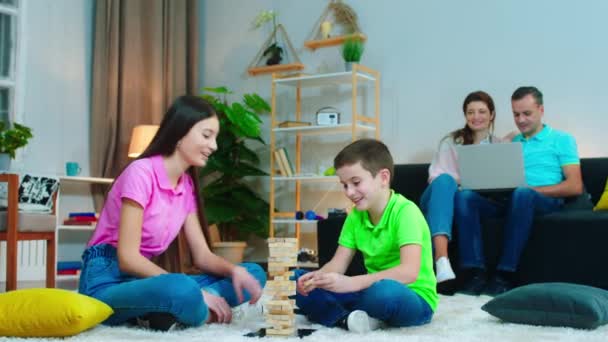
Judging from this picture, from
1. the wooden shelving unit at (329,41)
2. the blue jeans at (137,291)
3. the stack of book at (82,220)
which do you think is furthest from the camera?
the wooden shelving unit at (329,41)

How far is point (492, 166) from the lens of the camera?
3.26 meters

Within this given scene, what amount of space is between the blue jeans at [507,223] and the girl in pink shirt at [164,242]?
129 cm

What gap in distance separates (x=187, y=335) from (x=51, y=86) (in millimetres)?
3491

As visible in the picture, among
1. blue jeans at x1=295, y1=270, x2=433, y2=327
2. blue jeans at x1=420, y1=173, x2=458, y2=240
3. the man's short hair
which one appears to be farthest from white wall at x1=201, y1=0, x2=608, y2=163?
blue jeans at x1=295, y1=270, x2=433, y2=327

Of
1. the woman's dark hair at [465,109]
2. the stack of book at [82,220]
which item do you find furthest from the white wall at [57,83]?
the woman's dark hair at [465,109]

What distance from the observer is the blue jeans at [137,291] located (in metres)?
1.81

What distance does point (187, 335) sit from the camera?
178cm

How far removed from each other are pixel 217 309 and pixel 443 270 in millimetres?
1269

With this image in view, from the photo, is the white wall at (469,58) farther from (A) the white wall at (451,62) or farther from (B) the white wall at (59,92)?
(B) the white wall at (59,92)

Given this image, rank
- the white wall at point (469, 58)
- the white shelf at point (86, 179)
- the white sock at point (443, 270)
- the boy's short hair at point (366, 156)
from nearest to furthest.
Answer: the boy's short hair at point (366, 156), the white sock at point (443, 270), the white wall at point (469, 58), the white shelf at point (86, 179)

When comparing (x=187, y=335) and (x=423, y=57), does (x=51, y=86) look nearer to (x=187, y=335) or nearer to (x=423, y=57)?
(x=423, y=57)

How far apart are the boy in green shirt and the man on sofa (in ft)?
3.79

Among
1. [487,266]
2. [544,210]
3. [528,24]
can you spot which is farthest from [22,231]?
[528,24]

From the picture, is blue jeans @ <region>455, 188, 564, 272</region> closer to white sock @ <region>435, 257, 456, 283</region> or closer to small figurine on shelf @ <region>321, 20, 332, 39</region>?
white sock @ <region>435, 257, 456, 283</region>
